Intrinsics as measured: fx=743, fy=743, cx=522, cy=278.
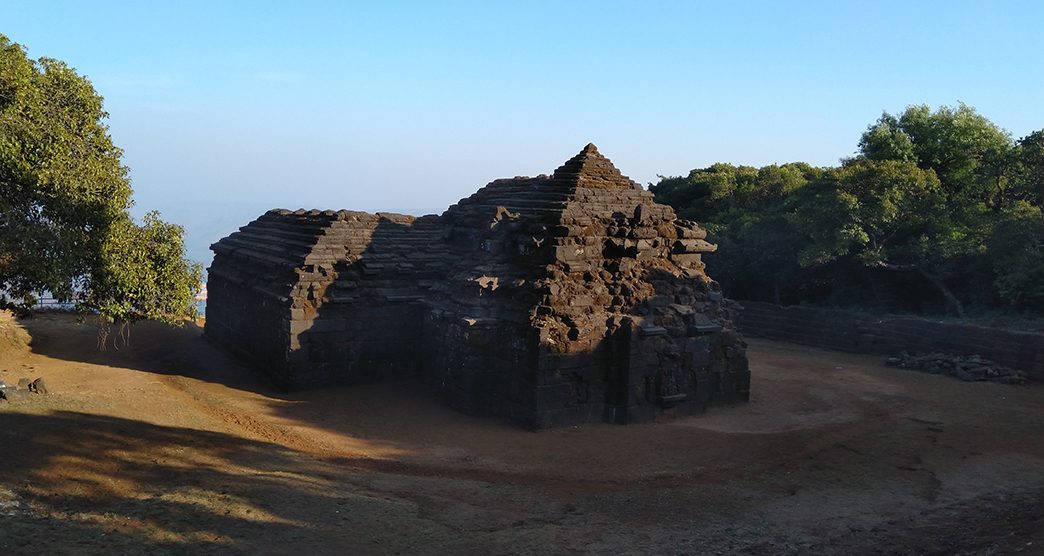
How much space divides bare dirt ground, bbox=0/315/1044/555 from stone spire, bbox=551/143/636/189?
19.9 feet

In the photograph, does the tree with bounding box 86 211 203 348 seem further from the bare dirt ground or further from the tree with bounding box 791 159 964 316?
the tree with bounding box 791 159 964 316

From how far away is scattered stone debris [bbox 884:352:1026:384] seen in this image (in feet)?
69.3

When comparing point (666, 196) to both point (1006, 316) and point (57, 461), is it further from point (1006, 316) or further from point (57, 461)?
point (57, 461)

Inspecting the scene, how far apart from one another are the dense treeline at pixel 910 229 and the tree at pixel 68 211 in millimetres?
22795

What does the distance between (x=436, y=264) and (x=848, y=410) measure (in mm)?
10898

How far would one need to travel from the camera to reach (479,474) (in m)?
12.5

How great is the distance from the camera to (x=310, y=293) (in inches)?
708

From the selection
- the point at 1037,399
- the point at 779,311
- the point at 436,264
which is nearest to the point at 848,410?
the point at 1037,399

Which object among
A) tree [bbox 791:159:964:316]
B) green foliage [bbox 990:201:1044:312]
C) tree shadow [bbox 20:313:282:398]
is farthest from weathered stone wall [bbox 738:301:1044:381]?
tree shadow [bbox 20:313:282:398]

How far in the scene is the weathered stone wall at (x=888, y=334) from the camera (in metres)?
21.8

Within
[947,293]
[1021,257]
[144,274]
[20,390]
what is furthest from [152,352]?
[1021,257]

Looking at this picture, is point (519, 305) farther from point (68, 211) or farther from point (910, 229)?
point (910, 229)

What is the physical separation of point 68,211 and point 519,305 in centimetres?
924

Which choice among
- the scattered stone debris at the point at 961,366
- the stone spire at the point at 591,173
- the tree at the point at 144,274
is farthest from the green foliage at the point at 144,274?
the scattered stone debris at the point at 961,366
